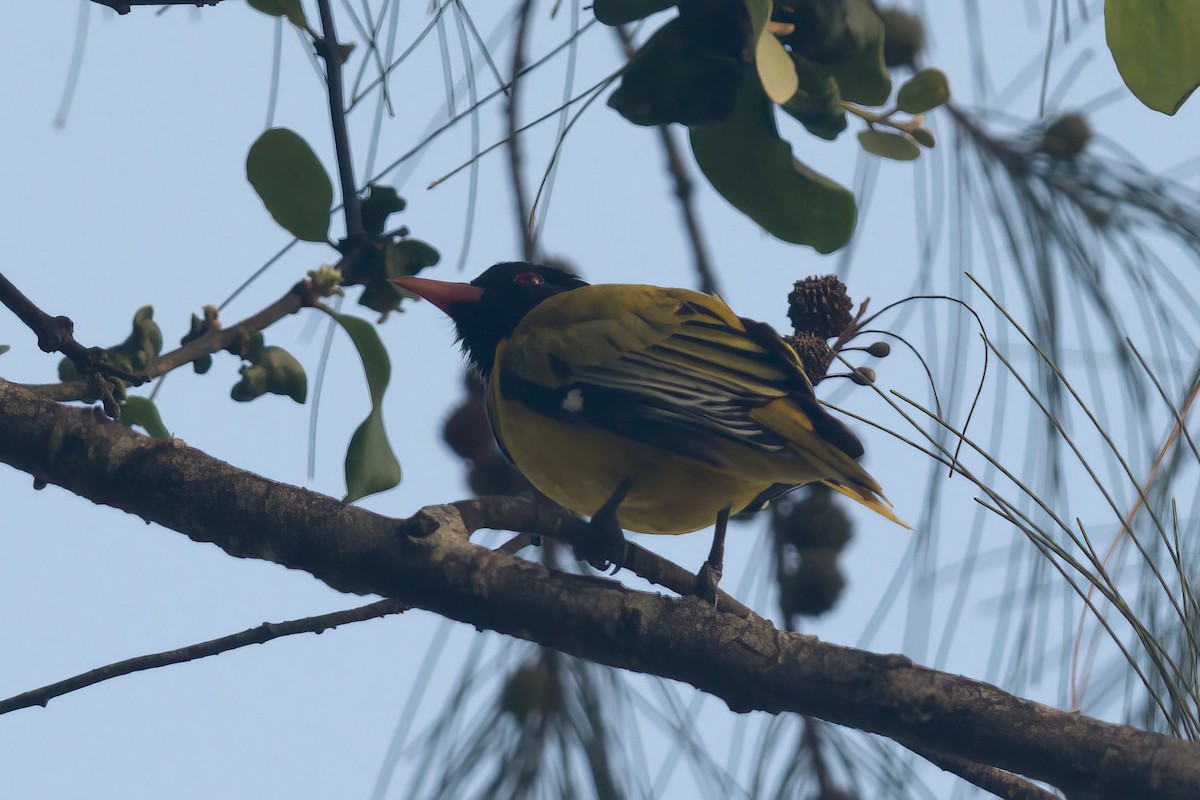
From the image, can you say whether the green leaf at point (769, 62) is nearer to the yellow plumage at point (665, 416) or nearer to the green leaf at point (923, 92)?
the green leaf at point (923, 92)

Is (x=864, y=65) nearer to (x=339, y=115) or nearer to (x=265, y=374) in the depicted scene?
(x=339, y=115)

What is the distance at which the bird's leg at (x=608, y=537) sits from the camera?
1550 millimetres

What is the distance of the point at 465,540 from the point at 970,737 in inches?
22.1

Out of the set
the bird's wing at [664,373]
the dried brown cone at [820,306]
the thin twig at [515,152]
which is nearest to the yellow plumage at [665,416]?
the bird's wing at [664,373]

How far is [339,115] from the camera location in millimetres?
1477

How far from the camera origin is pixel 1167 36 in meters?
1.02

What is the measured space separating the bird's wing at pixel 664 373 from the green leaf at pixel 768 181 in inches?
7.8

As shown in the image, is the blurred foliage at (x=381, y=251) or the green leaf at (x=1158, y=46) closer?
the green leaf at (x=1158, y=46)

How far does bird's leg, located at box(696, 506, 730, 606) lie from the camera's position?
1.32m

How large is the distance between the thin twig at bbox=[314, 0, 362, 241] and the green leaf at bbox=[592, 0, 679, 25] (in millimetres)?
427

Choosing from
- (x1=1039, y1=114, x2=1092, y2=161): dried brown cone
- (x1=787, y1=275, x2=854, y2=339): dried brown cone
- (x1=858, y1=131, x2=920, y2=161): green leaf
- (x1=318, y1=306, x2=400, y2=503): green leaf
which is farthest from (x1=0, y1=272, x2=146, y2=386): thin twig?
(x1=1039, y1=114, x2=1092, y2=161): dried brown cone

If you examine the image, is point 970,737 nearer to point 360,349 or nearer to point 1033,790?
point 1033,790

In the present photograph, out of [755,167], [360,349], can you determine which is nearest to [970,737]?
[755,167]

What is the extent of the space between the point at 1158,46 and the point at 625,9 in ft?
1.62
